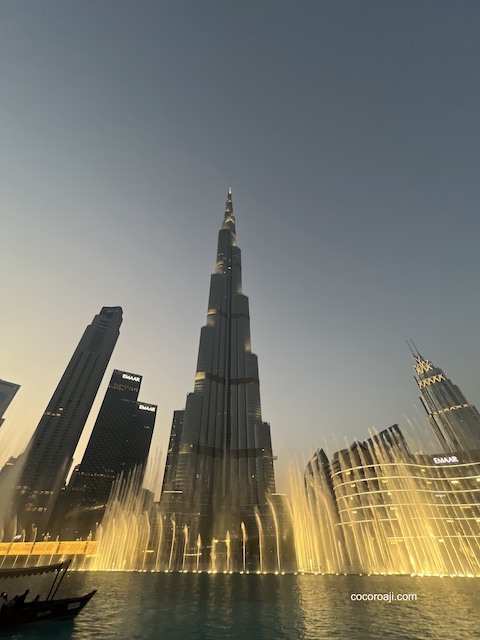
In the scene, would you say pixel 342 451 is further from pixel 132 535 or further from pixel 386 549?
pixel 132 535

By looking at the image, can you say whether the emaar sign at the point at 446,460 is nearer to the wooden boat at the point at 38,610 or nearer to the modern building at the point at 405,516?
the modern building at the point at 405,516

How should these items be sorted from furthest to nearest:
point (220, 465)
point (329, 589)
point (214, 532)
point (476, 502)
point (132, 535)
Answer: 1. point (220, 465)
2. point (214, 532)
3. point (132, 535)
4. point (476, 502)
5. point (329, 589)

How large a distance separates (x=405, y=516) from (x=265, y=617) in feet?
284

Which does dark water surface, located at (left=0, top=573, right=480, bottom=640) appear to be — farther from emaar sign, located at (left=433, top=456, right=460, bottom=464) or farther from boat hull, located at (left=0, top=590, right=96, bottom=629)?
emaar sign, located at (left=433, top=456, right=460, bottom=464)

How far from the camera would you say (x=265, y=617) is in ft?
119

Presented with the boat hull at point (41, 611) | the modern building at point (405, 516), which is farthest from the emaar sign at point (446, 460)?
the boat hull at point (41, 611)

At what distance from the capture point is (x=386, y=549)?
94.9m

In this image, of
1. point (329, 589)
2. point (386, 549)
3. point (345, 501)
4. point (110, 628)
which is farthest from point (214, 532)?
point (110, 628)

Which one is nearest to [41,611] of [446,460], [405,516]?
[405,516]

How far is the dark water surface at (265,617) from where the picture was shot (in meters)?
29.7

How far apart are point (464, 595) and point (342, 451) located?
77624 mm

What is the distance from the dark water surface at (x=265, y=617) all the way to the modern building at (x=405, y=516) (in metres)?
47.6

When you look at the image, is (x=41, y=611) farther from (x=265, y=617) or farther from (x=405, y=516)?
(x=405, y=516)

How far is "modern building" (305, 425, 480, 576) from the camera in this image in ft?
306
